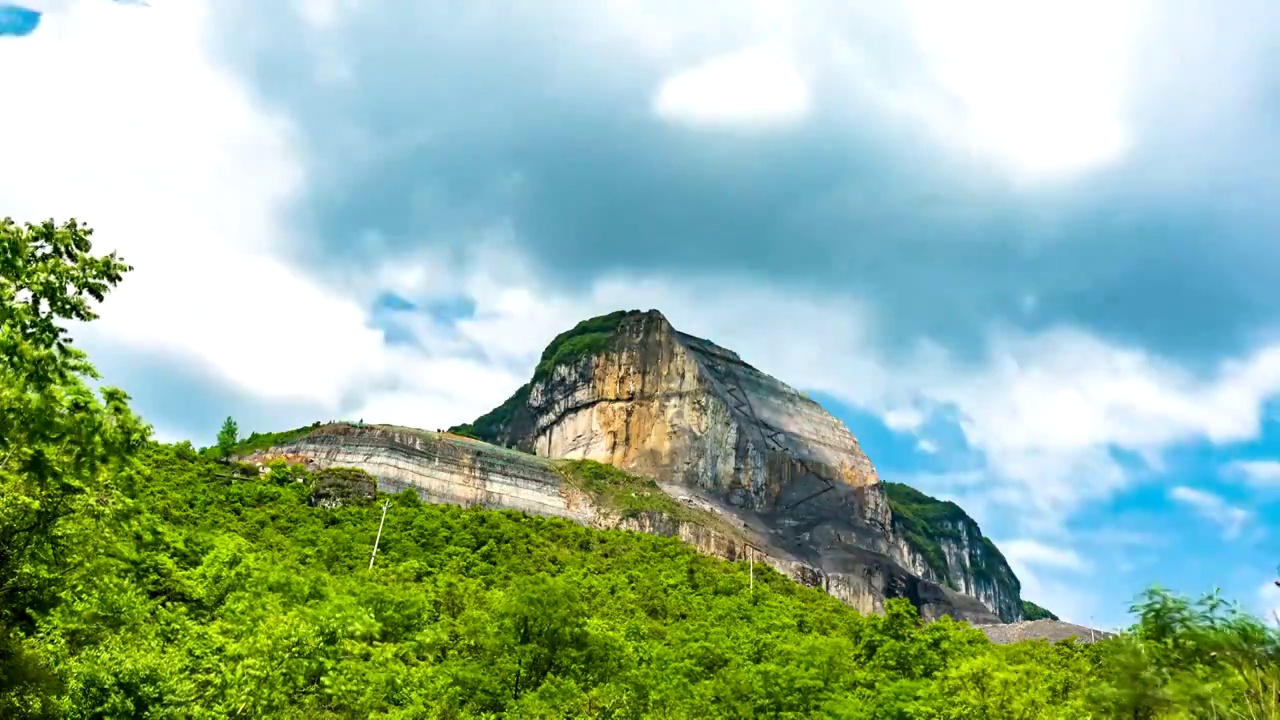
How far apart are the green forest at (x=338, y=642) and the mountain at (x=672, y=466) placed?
6790 centimetres

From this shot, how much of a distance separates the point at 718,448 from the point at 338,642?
14362 centimetres

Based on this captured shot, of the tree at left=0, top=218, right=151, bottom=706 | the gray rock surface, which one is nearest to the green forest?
the tree at left=0, top=218, right=151, bottom=706

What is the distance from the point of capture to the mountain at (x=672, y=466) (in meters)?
130

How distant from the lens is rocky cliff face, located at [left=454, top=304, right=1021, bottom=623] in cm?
15950

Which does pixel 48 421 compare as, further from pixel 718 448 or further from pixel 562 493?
pixel 718 448

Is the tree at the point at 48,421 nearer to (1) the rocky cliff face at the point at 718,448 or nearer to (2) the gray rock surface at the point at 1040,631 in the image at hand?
(2) the gray rock surface at the point at 1040,631

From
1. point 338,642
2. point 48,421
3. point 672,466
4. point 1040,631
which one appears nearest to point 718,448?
point 672,466

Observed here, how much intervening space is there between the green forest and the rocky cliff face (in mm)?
100494

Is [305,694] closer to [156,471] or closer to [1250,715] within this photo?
[1250,715]

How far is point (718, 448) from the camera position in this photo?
169750 millimetres

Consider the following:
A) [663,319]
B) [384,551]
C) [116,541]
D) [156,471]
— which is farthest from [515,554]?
[663,319]

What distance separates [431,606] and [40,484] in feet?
101

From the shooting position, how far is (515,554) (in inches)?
3625

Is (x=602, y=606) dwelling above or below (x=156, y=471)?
below
